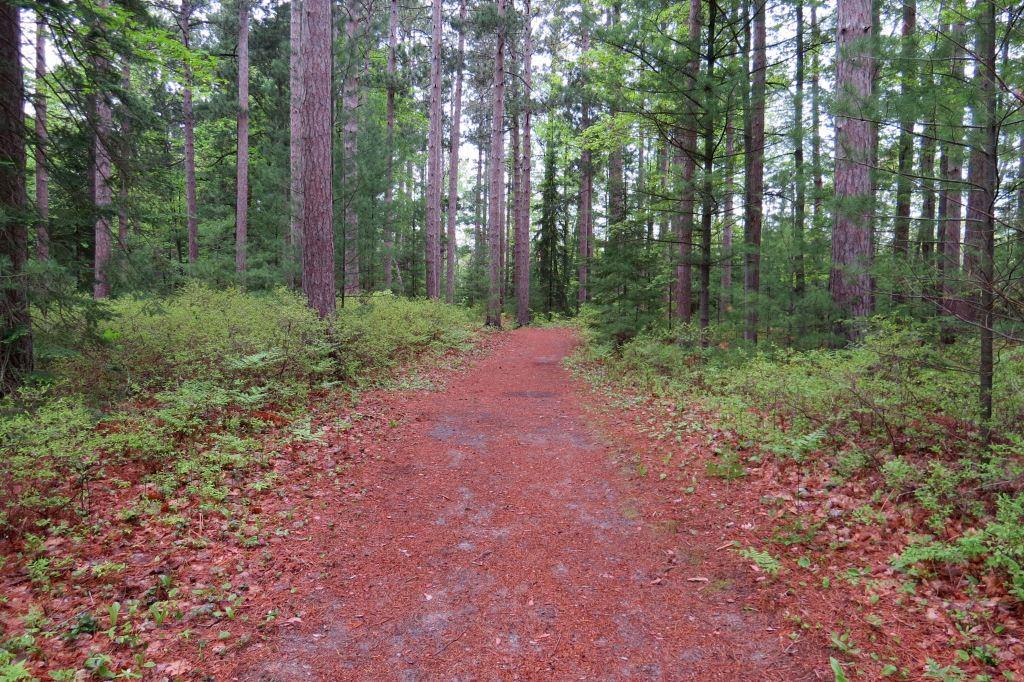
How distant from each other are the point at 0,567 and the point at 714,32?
12427 mm

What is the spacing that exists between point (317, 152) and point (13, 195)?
457cm

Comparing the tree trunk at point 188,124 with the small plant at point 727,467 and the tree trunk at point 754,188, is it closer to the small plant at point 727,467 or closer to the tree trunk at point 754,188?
the tree trunk at point 754,188

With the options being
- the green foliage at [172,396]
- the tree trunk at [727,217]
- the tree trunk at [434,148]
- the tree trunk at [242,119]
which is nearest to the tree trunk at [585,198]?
the tree trunk at [727,217]

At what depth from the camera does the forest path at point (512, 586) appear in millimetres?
2971

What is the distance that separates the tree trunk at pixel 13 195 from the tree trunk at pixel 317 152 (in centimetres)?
404

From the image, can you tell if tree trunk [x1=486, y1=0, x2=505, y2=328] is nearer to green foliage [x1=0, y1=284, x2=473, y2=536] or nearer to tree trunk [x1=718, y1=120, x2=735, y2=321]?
tree trunk [x1=718, y1=120, x2=735, y2=321]

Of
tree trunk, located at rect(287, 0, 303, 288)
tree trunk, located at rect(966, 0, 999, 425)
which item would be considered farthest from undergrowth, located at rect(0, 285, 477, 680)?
tree trunk, located at rect(966, 0, 999, 425)

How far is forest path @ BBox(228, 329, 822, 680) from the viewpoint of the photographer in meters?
2.97

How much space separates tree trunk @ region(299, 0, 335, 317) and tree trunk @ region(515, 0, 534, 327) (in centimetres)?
1257

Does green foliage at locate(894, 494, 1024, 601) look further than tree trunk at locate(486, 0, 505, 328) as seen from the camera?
No

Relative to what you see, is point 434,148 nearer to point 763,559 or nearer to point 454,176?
point 454,176

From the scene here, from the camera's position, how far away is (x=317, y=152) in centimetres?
966

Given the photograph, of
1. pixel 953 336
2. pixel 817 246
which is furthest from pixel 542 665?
pixel 817 246

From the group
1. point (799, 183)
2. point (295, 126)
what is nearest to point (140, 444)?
point (799, 183)
